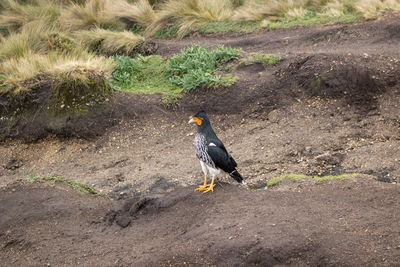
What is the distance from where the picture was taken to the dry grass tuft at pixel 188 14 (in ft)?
39.4

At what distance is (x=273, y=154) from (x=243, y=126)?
A: 3.86 ft

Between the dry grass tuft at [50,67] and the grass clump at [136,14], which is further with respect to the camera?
the grass clump at [136,14]

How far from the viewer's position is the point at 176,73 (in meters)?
9.00

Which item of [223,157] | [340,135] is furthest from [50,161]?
[340,135]

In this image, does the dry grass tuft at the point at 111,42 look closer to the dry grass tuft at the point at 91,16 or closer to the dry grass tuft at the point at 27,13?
the dry grass tuft at the point at 91,16

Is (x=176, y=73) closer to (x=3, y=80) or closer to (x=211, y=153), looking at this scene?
(x=3, y=80)

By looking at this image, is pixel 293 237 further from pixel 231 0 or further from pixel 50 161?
pixel 231 0

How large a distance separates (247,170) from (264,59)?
9.90ft

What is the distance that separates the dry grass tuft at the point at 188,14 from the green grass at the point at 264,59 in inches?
138

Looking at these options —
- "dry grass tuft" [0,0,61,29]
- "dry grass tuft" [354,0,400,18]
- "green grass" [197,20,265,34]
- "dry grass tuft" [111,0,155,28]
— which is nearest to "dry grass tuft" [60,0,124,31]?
"dry grass tuft" [111,0,155,28]

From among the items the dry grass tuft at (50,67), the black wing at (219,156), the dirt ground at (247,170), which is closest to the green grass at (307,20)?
the dirt ground at (247,170)

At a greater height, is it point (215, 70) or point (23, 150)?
point (215, 70)

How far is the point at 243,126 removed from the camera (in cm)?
773

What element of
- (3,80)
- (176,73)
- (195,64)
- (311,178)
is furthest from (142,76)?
(311,178)
